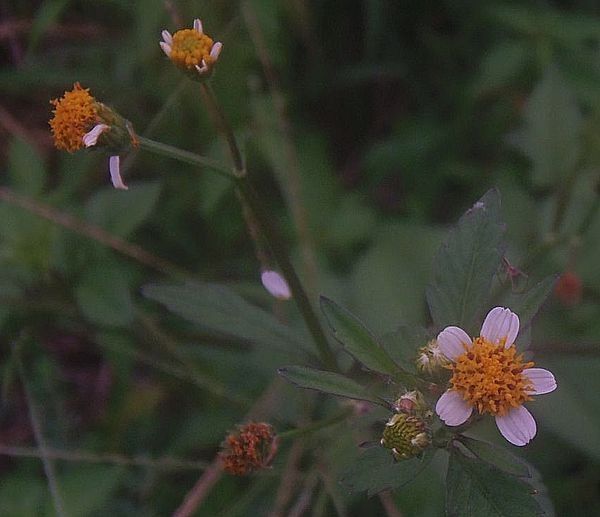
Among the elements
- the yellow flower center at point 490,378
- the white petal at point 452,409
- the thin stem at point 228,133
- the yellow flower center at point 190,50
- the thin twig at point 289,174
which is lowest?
the white petal at point 452,409

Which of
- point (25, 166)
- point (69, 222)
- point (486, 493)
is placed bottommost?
point (486, 493)

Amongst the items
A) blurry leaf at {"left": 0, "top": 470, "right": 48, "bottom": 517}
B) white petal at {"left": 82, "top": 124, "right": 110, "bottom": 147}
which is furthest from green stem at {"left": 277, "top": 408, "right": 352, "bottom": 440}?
blurry leaf at {"left": 0, "top": 470, "right": 48, "bottom": 517}

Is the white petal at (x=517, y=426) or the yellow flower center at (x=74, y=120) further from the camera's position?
the yellow flower center at (x=74, y=120)

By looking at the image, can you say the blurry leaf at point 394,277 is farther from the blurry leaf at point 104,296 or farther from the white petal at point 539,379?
the white petal at point 539,379

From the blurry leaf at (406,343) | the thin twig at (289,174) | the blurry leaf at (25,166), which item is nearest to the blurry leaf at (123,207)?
the blurry leaf at (25,166)

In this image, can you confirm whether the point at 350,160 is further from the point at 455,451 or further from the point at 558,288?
the point at 455,451

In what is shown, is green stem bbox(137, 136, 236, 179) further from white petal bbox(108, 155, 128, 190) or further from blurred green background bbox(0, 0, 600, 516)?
blurred green background bbox(0, 0, 600, 516)

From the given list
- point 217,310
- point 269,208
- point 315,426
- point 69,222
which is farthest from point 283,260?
point 269,208

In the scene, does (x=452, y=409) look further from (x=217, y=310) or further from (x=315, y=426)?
(x=217, y=310)
